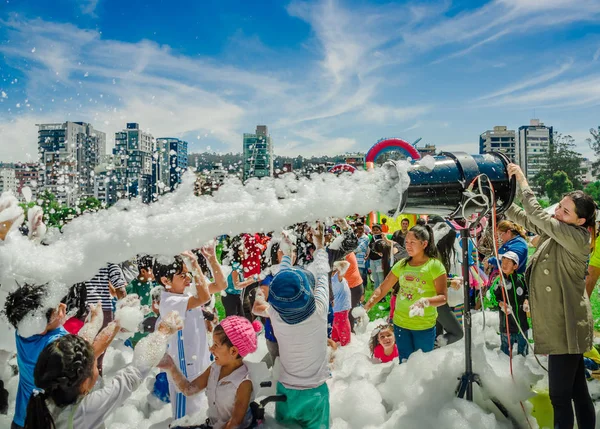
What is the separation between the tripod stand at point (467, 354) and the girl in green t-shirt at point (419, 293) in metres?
0.75

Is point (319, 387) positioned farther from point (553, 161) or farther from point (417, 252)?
point (553, 161)

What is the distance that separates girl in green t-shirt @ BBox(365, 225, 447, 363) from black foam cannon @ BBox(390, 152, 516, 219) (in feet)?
4.19

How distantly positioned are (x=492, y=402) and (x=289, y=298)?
5.73 feet

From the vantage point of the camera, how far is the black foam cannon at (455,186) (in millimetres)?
2508

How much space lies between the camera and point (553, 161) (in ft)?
204

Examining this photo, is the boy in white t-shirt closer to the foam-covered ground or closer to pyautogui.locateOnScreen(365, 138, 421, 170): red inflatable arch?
the foam-covered ground

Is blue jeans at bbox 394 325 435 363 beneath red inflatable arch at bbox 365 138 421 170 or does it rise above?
beneath

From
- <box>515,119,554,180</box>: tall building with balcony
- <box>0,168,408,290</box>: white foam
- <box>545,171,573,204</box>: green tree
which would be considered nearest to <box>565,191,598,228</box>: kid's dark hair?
<box>0,168,408,290</box>: white foam

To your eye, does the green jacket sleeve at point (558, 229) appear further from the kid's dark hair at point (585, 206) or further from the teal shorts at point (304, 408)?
the teal shorts at point (304, 408)

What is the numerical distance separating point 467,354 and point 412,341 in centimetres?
94

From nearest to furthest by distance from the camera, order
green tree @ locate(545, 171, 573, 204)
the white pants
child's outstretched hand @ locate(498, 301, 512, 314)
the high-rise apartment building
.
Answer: the high-rise apartment building
the white pants
child's outstretched hand @ locate(498, 301, 512, 314)
green tree @ locate(545, 171, 573, 204)

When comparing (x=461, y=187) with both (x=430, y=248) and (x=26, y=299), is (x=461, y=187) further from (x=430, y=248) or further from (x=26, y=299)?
(x=26, y=299)

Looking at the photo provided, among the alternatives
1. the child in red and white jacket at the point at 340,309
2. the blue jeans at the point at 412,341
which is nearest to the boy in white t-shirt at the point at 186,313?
the blue jeans at the point at 412,341

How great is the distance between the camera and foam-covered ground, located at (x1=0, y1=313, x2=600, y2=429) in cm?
295
